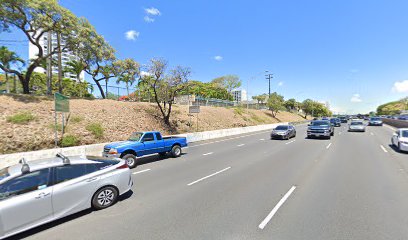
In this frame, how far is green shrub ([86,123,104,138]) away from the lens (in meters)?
16.6

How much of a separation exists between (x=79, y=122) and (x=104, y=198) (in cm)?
1441

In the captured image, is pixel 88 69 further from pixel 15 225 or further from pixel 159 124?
pixel 15 225

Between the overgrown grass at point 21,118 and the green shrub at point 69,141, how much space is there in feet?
10.5

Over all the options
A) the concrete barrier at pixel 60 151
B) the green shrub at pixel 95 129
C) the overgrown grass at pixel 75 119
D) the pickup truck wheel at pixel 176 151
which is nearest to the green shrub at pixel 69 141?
the green shrub at pixel 95 129

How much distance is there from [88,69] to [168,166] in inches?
986

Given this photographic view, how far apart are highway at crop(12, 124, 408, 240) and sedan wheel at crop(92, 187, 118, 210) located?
209mm

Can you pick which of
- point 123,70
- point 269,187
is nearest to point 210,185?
point 269,187

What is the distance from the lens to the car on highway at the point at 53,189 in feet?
13.1

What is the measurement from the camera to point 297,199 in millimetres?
5562

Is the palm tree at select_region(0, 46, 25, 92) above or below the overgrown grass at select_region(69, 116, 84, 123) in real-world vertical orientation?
above

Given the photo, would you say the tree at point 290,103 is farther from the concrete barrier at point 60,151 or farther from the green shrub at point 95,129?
the green shrub at point 95,129

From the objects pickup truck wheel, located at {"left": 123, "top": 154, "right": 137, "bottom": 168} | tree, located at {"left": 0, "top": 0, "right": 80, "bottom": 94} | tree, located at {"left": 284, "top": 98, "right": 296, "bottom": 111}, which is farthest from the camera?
tree, located at {"left": 284, "top": 98, "right": 296, "bottom": 111}

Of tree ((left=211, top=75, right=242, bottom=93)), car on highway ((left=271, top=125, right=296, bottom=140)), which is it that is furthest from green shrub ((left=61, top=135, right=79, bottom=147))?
tree ((left=211, top=75, right=242, bottom=93))

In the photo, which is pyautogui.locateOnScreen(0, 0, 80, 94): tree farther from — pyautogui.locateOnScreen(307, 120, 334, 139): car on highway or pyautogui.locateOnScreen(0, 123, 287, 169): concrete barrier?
pyautogui.locateOnScreen(307, 120, 334, 139): car on highway
